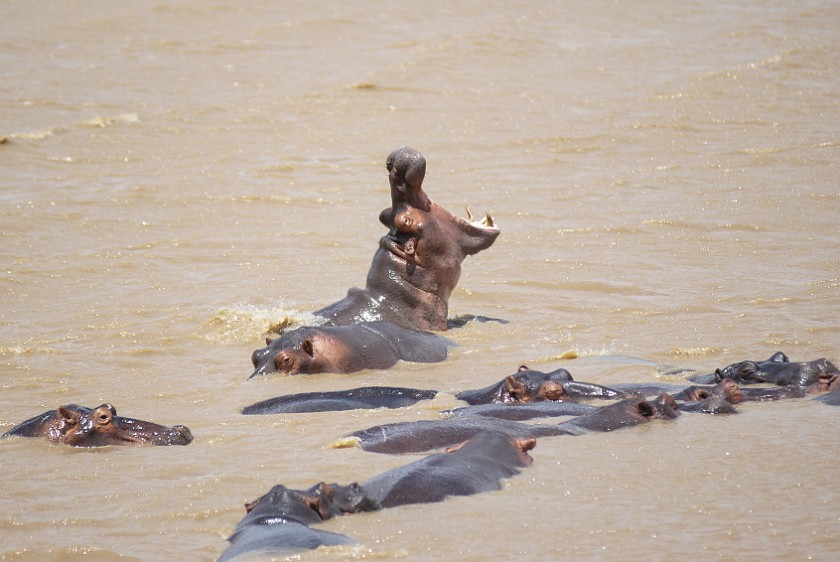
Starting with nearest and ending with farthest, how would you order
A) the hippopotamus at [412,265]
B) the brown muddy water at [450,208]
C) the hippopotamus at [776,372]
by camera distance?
the brown muddy water at [450,208] < the hippopotamus at [776,372] < the hippopotamus at [412,265]

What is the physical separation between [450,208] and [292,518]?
9.01m

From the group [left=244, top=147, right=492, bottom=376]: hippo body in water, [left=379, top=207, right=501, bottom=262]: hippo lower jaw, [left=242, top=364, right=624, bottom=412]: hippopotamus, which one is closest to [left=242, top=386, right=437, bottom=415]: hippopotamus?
[left=242, top=364, right=624, bottom=412]: hippopotamus

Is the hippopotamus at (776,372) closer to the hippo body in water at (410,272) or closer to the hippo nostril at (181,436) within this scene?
the hippo body in water at (410,272)

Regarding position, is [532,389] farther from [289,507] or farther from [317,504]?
[289,507]

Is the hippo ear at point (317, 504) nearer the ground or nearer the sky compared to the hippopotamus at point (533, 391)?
nearer the sky

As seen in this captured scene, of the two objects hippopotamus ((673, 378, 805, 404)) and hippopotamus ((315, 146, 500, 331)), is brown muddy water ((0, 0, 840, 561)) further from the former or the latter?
hippopotamus ((315, 146, 500, 331))

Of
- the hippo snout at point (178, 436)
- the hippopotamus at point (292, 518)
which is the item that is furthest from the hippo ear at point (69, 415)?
the hippopotamus at point (292, 518)

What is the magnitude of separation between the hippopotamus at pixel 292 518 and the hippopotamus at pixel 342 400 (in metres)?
1.60

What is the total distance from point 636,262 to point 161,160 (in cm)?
609

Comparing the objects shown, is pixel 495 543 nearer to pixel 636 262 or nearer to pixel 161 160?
pixel 636 262

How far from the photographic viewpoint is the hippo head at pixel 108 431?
6.27m

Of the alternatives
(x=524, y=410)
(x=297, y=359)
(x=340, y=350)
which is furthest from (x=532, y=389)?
(x=297, y=359)

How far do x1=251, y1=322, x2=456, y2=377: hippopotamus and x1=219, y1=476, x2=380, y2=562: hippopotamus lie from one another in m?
2.54

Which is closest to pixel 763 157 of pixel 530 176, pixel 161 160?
pixel 530 176
